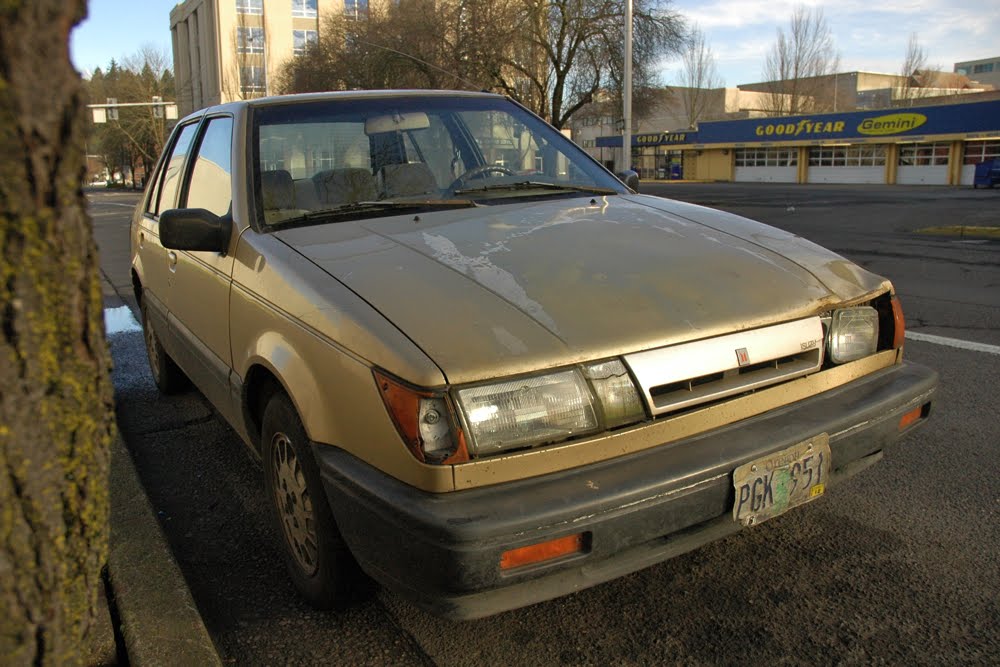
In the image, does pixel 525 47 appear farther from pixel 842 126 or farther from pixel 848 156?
pixel 848 156

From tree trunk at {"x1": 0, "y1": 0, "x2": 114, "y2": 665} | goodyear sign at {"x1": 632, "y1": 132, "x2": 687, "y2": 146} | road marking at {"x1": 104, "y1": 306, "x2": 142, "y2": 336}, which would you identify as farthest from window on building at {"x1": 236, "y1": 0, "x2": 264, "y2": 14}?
tree trunk at {"x1": 0, "y1": 0, "x2": 114, "y2": 665}

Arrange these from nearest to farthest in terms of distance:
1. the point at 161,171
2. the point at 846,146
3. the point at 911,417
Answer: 1. the point at 911,417
2. the point at 161,171
3. the point at 846,146

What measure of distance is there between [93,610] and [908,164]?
52315 mm

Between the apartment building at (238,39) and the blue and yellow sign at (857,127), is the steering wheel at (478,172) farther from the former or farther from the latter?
the apartment building at (238,39)

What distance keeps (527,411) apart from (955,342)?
492 cm

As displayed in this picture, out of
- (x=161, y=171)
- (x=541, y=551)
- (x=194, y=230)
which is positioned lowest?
(x=541, y=551)

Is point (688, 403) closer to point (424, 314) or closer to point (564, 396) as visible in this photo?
point (564, 396)

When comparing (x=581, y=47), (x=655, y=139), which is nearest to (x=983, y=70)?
(x=655, y=139)

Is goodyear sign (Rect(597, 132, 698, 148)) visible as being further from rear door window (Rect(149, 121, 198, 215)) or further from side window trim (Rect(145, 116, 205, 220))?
rear door window (Rect(149, 121, 198, 215))

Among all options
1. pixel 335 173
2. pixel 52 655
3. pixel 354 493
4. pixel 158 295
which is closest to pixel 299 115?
pixel 335 173

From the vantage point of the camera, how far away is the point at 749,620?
2.49 m

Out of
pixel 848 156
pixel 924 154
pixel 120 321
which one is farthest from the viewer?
pixel 848 156

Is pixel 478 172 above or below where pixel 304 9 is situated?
below

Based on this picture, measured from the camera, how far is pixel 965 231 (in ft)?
47.8
